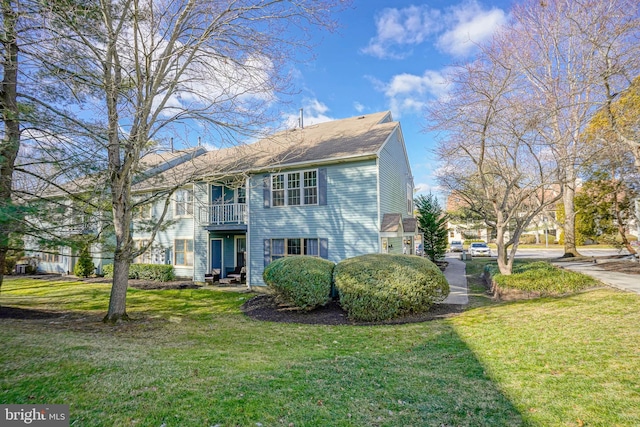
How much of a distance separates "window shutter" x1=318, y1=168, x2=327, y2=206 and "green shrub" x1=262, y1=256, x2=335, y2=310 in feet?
12.2

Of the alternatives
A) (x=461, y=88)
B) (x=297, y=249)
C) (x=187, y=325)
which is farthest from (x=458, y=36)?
(x=187, y=325)

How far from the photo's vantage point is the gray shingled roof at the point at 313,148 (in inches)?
451

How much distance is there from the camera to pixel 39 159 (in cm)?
702

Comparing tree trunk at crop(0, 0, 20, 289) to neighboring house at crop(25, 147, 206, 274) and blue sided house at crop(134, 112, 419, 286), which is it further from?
blue sided house at crop(134, 112, 419, 286)

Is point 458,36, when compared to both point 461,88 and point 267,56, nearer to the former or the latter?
point 461,88

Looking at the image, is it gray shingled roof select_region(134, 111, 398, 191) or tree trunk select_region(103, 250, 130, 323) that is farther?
gray shingled roof select_region(134, 111, 398, 191)

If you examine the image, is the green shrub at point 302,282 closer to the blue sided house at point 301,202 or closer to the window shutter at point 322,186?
the blue sided house at point 301,202

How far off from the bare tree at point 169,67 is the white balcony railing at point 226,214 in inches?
243

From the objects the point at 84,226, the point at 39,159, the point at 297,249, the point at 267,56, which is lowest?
the point at 297,249

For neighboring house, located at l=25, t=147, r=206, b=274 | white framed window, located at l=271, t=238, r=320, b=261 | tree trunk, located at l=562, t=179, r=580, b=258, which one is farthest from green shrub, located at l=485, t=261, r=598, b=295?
tree trunk, located at l=562, t=179, r=580, b=258

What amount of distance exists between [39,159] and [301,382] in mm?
7396

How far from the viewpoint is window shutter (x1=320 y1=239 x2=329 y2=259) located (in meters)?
12.8

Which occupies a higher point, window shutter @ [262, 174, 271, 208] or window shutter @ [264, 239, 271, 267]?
Result: window shutter @ [262, 174, 271, 208]

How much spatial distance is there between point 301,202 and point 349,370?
9.32m
